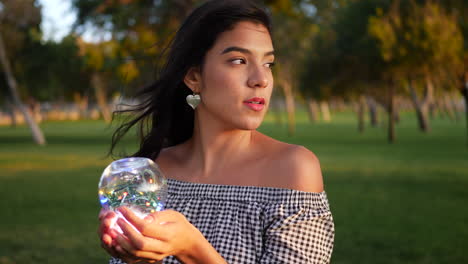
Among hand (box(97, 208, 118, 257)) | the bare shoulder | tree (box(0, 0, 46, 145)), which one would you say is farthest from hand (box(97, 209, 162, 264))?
tree (box(0, 0, 46, 145))

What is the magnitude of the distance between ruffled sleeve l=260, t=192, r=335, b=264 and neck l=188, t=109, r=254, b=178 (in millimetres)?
392

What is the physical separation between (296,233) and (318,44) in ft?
91.9

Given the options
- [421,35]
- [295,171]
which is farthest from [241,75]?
[421,35]

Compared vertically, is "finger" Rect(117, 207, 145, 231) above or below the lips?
below

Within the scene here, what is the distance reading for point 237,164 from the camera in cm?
263

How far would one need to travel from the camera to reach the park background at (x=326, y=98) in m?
8.02

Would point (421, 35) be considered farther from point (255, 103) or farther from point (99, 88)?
point (99, 88)

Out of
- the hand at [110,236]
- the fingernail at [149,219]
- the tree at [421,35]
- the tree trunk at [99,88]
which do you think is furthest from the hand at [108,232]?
the tree trunk at [99,88]

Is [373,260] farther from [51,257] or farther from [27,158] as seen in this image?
[27,158]

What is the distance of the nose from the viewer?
2432mm

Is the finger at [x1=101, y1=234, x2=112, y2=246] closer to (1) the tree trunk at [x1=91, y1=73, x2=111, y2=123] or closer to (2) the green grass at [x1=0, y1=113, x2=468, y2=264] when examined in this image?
(2) the green grass at [x1=0, y1=113, x2=468, y2=264]

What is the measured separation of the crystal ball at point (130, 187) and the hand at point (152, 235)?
11 centimetres

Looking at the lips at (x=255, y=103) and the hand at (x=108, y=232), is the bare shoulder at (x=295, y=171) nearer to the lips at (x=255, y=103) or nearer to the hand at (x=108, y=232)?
the lips at (x=255, y=103)

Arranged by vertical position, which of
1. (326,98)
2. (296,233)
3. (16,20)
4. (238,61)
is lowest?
(326,98)
